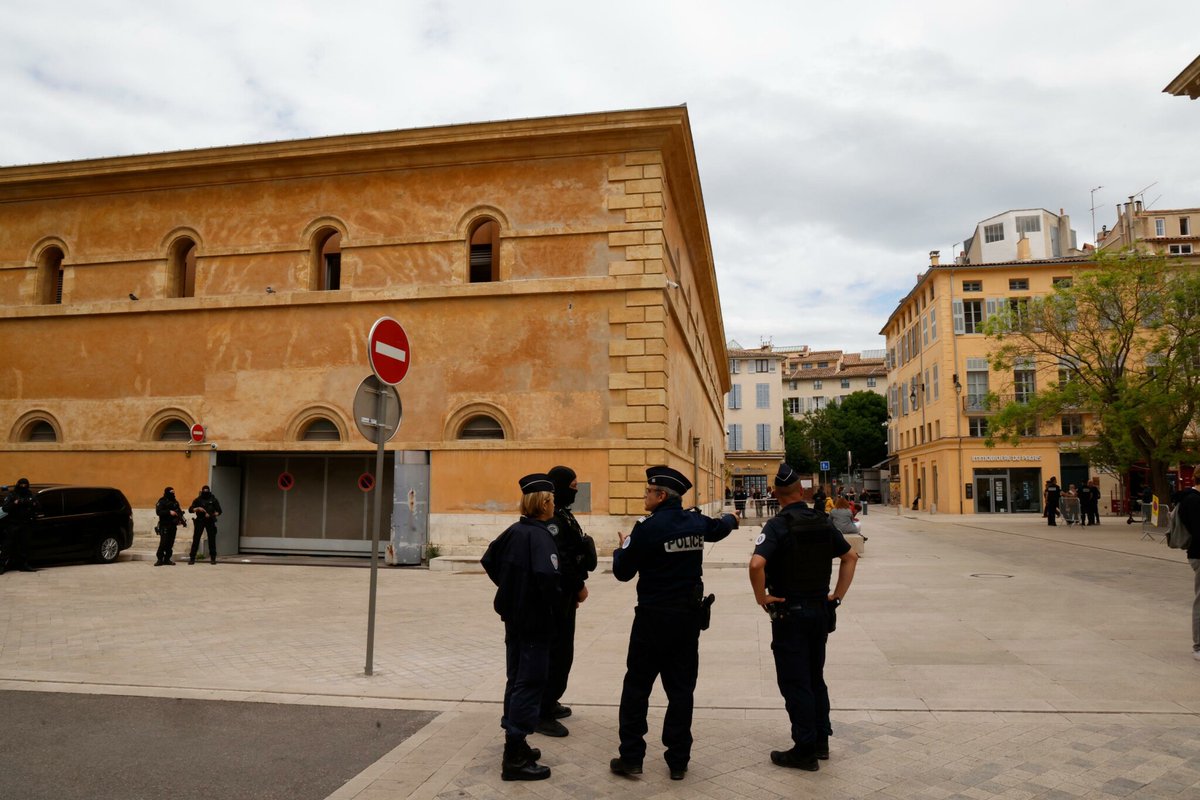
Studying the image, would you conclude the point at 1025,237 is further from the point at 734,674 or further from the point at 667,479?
the point at 667,479

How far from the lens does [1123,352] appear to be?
1128 inches

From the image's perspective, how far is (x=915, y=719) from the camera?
5.63 metres

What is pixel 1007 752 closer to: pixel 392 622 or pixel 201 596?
pixel 392 622

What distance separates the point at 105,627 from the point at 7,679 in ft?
8.61

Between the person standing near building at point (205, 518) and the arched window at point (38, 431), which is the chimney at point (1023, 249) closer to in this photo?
the person standing near building at point (205, 518)

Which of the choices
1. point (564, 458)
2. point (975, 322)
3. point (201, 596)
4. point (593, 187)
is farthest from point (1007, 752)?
point (975, 322)

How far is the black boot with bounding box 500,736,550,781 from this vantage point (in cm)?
457

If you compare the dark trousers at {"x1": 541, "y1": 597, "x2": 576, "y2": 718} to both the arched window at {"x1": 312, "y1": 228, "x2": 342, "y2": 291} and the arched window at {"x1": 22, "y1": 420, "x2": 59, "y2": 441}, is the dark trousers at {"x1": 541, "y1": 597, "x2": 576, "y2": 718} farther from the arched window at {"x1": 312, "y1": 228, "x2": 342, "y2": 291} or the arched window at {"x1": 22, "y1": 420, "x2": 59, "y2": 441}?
the arched window at {"x1": 22, "y1": 420, "x2": 59, "y2": 441}

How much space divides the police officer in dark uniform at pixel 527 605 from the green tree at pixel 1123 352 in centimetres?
2661

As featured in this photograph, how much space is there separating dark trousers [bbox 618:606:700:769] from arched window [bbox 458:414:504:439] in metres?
13.2

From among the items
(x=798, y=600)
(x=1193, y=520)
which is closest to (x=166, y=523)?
(x=798, y=600)

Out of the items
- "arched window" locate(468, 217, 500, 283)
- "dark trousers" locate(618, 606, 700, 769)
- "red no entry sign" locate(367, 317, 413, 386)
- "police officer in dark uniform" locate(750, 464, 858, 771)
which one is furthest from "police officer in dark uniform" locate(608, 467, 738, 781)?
"arched window" locate(468, 217, 500, 283)

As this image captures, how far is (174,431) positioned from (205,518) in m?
3.47

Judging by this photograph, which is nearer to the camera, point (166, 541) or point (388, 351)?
point (388, 351)
